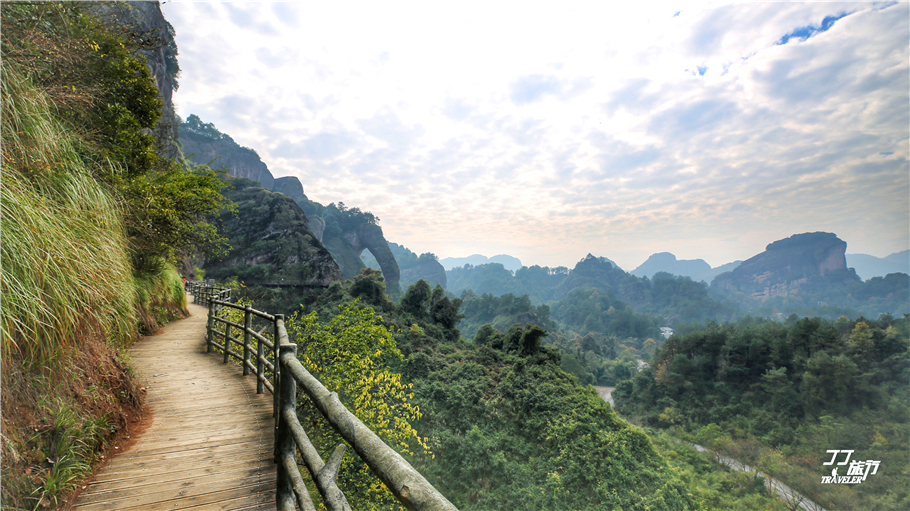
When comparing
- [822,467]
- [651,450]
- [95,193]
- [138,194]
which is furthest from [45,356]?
[822,467]

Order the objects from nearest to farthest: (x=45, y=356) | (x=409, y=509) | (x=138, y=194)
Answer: (x=409, y=509) → (x=45, y=356) → (x=138, y=194)

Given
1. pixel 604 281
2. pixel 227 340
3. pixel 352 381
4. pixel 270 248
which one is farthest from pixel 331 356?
pixel 604 281

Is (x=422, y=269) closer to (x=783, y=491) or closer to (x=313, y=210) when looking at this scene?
(x=313, y=210)

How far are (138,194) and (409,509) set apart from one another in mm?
7067

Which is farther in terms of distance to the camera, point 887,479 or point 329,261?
point 329,261

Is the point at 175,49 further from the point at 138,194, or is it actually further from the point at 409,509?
the point at 409,509

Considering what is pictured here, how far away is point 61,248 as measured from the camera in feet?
8.80

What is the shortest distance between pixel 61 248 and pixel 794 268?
191319 millimetres

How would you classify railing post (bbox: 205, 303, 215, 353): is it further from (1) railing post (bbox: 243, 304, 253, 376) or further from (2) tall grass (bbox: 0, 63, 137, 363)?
(2) tall grass (bbox: 0, 63, 137, 363)

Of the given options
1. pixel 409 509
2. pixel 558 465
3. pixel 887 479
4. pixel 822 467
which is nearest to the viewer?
pixel 409 509

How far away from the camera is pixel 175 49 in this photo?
30.2 metres

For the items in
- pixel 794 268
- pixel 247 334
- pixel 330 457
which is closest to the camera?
pixel 330 457

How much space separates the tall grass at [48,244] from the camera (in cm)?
227
